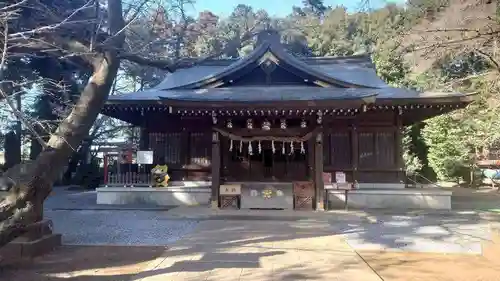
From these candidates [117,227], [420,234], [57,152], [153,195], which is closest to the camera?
[57,152]

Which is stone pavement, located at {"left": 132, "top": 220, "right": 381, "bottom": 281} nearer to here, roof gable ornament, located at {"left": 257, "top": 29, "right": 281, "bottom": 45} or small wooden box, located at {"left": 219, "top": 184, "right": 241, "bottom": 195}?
small wooden box, located at {"left": 219, "top": 184, "right": 241, "bottom": 195}

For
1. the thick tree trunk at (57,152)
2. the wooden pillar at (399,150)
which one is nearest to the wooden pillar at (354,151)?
the wooden pillar at (399,150)

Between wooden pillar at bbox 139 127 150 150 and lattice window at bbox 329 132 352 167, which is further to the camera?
wooden pillar at bbox 139 127 150 150

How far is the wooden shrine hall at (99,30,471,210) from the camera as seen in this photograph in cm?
1154

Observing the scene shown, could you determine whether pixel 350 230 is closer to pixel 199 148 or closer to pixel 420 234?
pixel 420 234

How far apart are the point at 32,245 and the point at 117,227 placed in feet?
9.29

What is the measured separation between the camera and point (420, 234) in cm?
808

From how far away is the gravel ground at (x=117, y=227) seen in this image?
7.56 meters

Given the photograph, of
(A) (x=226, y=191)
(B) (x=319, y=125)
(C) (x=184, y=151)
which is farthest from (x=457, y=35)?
(C) (x=184, y=151)

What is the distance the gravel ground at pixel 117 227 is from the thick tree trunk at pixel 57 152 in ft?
5.01

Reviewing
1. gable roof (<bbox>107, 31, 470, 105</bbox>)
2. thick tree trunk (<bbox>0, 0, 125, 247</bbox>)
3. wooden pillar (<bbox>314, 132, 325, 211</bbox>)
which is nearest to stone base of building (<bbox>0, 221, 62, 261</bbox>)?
thick tree trunk (<bbox>0, 0, 125, 247</bbox>)

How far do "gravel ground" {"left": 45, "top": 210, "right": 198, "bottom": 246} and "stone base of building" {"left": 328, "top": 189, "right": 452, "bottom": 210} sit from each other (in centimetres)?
530

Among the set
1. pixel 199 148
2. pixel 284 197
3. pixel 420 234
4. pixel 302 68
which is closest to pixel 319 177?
pixel 284 197

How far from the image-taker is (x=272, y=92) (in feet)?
41.4
